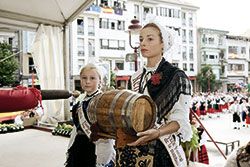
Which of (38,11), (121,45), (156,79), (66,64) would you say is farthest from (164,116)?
(121,45)

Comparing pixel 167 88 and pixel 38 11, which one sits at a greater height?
pixel 38 11

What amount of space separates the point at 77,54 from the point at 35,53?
14.8 meters

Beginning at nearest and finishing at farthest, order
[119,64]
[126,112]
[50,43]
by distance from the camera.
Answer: [126,112] → [50,43] → [119,64]

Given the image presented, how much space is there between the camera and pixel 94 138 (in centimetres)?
129

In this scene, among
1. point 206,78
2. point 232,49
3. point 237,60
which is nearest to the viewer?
point 206,78

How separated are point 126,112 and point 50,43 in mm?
5250

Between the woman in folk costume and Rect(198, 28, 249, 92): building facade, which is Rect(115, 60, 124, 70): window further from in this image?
the woman in folk costume

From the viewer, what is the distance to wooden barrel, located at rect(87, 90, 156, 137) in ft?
3.47

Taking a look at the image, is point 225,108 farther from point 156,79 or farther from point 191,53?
point 156,79

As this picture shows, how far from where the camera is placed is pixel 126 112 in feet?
3.46

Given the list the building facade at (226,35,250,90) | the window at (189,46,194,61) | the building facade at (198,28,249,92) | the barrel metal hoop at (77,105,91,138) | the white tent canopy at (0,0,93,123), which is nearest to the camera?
the barrel metal hoop at (77,105,91,138)

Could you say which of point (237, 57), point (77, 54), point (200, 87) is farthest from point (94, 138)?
point (237, 57)

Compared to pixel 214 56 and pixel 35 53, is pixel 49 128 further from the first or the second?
pixel 214 56

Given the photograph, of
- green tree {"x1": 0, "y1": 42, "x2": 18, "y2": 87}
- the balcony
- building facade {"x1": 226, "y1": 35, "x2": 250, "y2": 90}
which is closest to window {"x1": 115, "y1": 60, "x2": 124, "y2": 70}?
the balcony
